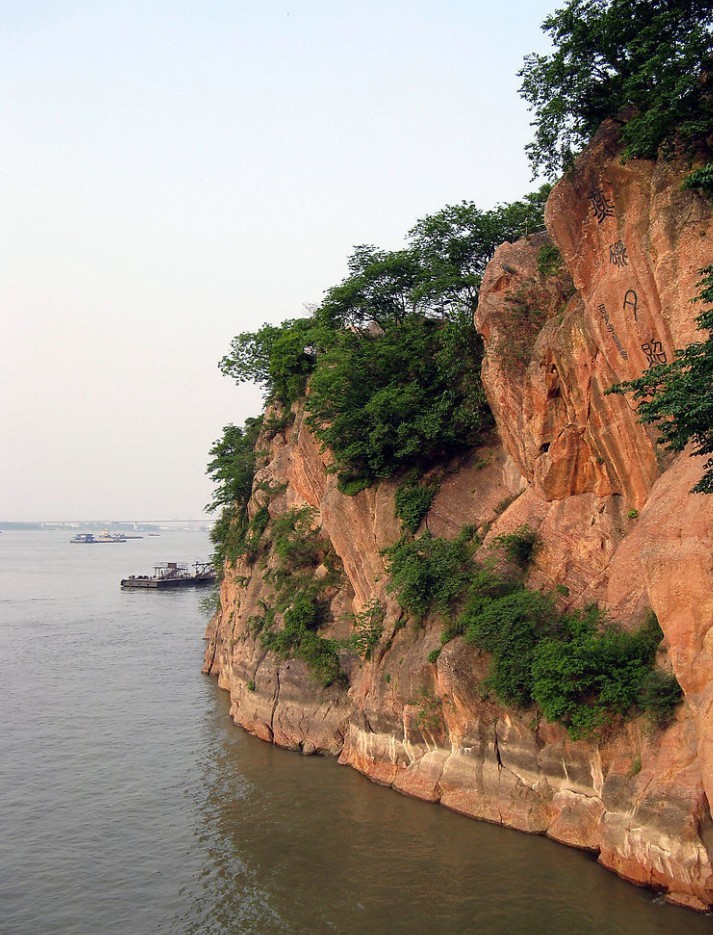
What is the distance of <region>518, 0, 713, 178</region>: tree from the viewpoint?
16.6 m

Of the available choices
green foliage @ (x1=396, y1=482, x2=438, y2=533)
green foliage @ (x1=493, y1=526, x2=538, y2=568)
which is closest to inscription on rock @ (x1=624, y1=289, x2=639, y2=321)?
green foliage @ (x1=493, y1=526, x2=538, y2=568)

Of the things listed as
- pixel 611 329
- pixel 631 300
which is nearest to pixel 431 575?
pixel 611 329

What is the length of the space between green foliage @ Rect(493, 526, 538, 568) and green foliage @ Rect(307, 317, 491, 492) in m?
4.96

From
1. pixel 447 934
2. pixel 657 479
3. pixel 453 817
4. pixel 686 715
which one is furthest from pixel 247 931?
pixel 657 479

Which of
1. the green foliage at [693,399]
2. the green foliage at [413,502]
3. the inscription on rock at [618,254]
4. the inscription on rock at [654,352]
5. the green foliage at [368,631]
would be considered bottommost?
the green foliage at [368,631]

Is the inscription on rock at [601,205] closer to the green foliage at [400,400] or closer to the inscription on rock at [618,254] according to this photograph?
the inscription on rock at [618,254]

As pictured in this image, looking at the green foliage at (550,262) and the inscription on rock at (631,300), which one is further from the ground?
the green foliage at (550,262)

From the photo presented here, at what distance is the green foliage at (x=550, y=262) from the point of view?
22.6 metres

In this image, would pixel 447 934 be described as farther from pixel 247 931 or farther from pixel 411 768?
pixel 411 768

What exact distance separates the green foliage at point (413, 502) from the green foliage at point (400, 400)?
3.56 feet

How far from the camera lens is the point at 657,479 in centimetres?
1789

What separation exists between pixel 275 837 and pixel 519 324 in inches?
625

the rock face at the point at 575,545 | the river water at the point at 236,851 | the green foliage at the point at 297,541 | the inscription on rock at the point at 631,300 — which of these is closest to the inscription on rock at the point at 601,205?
the rock face at the point at 575,545

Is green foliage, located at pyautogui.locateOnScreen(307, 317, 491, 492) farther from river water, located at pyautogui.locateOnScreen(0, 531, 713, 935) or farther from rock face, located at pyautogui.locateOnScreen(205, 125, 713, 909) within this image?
river water, located at pyautogui.locateOnScreen(0, 531, 713, 935)
